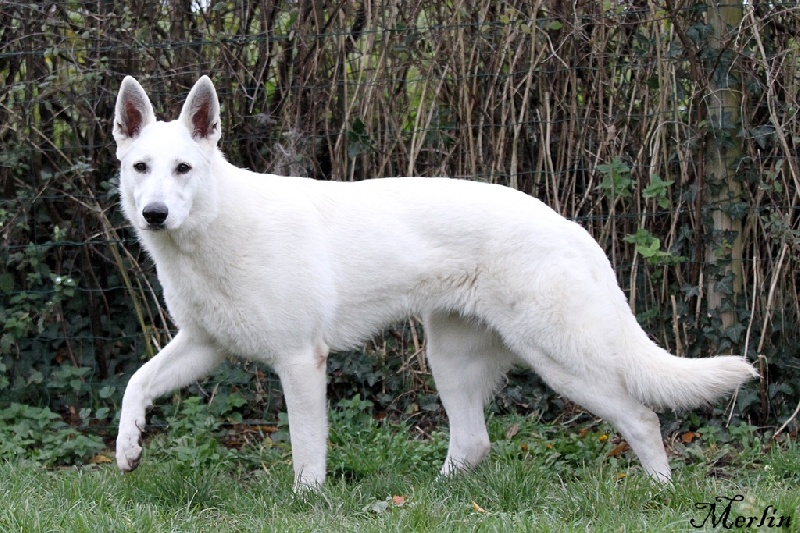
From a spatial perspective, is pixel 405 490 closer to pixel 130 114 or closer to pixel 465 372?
pixel 465 372

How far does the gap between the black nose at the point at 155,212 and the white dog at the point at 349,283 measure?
0.47 ft

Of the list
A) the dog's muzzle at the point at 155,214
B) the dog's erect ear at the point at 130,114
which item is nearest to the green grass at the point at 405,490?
the dog's muzzle at the point at 155,214

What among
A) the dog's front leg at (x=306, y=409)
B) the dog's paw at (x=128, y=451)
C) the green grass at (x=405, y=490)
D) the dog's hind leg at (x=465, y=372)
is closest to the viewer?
the green grass at (x=405, y=490)

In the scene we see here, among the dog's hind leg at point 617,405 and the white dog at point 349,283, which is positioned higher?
the white dog at point 349,283

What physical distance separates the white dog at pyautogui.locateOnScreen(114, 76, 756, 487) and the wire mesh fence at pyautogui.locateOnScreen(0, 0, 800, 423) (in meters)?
1.26

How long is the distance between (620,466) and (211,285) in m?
2.24

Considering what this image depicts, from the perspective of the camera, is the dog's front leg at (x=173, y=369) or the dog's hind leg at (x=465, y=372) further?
the dog's hind leg at (x=465, y=372)

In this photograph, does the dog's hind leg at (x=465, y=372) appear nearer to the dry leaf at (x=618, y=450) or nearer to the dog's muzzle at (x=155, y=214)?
the dry leaf at (x=618, y=450)

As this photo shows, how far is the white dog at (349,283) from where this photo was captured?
13.5 ft

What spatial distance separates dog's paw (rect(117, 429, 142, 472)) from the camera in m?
4.08

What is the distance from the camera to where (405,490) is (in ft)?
13.4

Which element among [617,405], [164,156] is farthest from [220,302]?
[617,405]

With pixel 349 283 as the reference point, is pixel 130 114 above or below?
above

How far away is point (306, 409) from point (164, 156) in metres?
1.22
